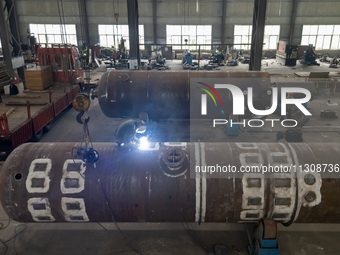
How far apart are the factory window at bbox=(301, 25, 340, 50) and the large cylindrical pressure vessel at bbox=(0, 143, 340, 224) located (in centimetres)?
3615

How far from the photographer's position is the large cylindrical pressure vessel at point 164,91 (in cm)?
1101

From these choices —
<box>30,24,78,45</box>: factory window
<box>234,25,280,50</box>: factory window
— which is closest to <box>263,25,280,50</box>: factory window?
<box>234,25,280,50</box>: factory window

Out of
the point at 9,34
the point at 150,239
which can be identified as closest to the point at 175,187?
the point at 150,239

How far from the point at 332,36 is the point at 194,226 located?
1504 inches

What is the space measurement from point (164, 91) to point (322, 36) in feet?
109

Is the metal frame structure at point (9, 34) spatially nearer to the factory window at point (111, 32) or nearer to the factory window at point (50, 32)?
the factory window at point (111, 32)

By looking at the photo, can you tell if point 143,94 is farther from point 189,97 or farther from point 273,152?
point 273,152

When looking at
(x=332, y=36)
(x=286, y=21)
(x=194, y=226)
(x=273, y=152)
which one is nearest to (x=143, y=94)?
(x=194, y=226)

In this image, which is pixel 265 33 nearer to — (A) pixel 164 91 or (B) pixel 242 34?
(B) pixel 242 34

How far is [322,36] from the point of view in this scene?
36594 millimetres

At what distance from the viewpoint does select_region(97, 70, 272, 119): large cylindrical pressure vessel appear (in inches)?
→ 433

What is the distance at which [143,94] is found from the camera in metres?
11.0

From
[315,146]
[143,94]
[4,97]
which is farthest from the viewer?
[4,97]

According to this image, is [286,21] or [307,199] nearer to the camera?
[307,199]
